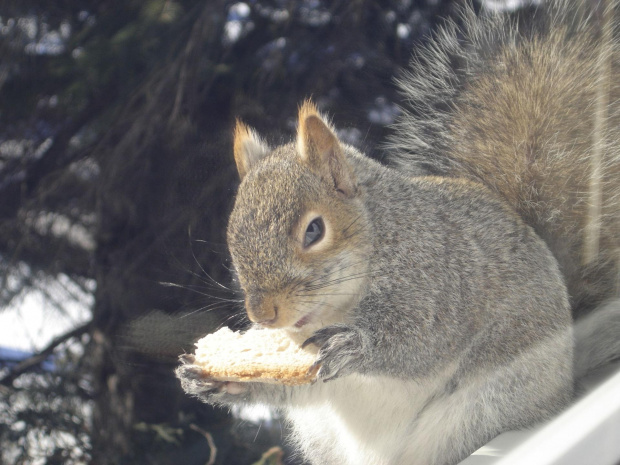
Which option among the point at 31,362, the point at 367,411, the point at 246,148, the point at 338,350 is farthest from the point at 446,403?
Answer: the point at 31,362

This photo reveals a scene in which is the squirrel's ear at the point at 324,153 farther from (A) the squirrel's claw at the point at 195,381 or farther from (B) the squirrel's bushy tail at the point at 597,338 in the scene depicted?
(B) the squirrel's bushy tail at the point at 597,338

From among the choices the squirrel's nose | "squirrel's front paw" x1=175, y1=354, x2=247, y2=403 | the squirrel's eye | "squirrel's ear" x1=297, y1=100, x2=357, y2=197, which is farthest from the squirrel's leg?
"squirrel's ear" x1=297, y1=100, x2=357, y2=197

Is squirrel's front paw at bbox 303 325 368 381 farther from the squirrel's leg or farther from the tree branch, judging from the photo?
the tree branch

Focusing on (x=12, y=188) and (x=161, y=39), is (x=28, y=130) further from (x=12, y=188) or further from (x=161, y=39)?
(x=161, y=39)

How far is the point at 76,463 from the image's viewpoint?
84 centimetres

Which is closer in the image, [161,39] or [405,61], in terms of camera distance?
[161,39]

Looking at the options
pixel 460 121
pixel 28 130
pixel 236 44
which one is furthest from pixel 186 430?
pixel 460 121

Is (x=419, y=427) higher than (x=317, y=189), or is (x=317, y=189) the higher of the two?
(x=317, y=189)

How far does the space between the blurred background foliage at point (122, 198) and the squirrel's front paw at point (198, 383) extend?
1.4 inches

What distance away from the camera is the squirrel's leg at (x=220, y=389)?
85 cm

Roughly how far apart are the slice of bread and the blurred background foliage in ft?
0.13

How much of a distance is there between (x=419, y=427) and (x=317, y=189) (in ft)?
1.56

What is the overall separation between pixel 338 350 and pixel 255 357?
0.44 feet

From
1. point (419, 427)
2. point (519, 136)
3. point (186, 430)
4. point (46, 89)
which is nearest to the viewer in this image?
point (46, 89)
